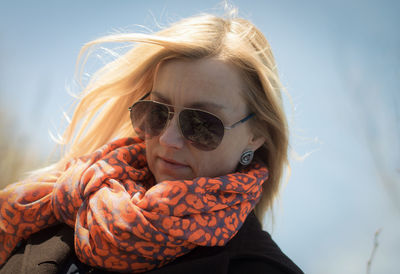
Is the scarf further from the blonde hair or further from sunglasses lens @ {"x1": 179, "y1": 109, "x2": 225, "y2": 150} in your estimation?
the blonde hair

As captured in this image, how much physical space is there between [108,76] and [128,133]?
1.52 feet

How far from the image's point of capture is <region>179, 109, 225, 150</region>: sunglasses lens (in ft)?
5.75

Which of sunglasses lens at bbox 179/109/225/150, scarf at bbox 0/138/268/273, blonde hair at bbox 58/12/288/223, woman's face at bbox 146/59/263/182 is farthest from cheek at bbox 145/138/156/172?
blonde hair at bbox 58/12/288/223

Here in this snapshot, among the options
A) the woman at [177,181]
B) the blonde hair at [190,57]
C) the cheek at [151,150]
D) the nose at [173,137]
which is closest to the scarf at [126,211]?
the woman at [177,181]

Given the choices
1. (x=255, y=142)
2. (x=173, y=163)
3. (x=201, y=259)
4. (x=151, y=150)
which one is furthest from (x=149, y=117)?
(x=201, y=259)

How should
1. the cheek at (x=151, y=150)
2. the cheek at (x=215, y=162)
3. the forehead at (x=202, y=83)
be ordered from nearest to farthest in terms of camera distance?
the forehead at (x=202, y=83) < the cheek at (x=215, y=162) < the cheek at (x=151, y=150)

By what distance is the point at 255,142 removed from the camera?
6.75 ft

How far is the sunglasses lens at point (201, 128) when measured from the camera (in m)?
1.75

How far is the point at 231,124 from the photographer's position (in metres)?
1.82

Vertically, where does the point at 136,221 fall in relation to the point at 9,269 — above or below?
above

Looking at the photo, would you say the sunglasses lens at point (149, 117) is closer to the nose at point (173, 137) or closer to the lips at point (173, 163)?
the nose at point (173, 137)

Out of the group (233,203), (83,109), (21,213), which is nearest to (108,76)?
(83,109)

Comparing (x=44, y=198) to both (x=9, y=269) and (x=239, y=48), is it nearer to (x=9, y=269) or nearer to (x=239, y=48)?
(x=9, y=269)

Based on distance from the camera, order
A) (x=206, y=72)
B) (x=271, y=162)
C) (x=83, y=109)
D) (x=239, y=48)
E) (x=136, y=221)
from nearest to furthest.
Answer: (x=136, y=221) < (x=206, y=72) < (x=239, y=48) < (x=271, y=162) < (x=83, y=109)
